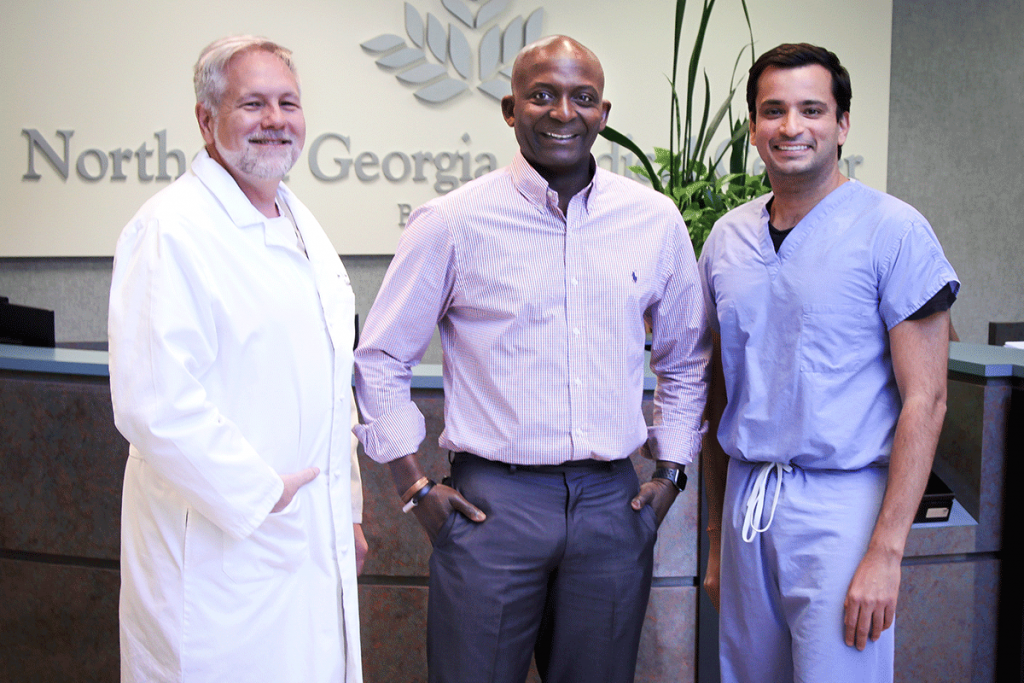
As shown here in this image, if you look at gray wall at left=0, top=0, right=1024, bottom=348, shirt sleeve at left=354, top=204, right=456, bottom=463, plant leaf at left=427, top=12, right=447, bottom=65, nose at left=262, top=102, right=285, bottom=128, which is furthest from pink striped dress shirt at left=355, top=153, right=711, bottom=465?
gray wall at left=0, top=0, right=1024, bottom=348

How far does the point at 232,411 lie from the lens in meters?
1.32

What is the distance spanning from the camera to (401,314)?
1603 mm

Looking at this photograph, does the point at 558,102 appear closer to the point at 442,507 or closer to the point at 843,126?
the point at 843,126

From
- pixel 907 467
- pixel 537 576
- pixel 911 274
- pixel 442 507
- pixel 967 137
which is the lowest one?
pixel 537 576

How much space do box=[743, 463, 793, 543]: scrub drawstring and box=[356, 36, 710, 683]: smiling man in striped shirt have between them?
0.17 meters

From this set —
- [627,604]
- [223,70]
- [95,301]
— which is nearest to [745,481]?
[627,604]

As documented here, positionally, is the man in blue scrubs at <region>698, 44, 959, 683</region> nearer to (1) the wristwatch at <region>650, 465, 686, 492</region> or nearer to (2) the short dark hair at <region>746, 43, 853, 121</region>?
(2) the short dark hair at <region>746, 43, 853, 121</region>

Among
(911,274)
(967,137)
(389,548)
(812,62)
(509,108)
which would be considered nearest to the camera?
(911,274)

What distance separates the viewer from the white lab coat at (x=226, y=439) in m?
1.23

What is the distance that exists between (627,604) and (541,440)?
1.12 feet

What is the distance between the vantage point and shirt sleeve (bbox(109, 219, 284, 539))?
1211 millimetres

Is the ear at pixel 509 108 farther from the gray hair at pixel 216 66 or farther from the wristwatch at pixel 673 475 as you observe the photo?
the wristwatch at pixel 673 475

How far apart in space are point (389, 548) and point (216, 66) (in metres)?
1.16

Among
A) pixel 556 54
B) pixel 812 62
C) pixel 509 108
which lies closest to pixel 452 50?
pixel 509 108
